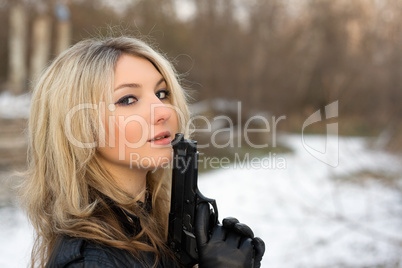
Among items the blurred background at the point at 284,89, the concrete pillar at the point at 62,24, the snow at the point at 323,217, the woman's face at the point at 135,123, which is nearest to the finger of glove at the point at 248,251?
the woman's face at the point at 135,123

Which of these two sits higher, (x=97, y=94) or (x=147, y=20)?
(x=147, y=20)

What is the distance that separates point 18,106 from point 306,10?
41.7ft

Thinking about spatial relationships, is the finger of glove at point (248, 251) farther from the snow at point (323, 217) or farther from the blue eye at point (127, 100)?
the snow at point (323, 217)

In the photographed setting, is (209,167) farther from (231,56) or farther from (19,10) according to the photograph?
(19,10)

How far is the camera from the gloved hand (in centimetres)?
136

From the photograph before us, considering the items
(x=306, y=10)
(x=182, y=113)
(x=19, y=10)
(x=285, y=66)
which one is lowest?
(x=182, y=113)

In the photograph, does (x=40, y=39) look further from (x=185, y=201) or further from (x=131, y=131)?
(x=185, y=201)

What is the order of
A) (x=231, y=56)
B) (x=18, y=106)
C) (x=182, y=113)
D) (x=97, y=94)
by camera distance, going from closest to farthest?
(x=97, y=94) < (x=182, y=113) < (x=18, y=106) < (x=231, y=56)

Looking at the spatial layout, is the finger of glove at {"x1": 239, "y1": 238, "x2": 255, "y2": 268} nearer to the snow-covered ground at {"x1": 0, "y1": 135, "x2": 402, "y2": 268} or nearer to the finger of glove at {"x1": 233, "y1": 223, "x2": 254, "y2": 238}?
the finger of glove at {"x1": 233, "y1": 223, "x2": 254, "y2": 238}

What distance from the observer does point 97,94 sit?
1452 millimetres

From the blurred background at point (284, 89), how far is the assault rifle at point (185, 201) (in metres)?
3.07

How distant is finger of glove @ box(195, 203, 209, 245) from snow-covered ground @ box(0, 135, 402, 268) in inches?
77.1

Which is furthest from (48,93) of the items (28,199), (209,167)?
(209,167)

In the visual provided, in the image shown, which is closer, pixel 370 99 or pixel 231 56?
pixel 370 99
